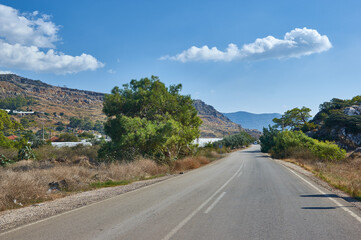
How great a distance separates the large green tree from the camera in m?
19.7

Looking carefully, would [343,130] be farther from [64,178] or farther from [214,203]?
[64,178]

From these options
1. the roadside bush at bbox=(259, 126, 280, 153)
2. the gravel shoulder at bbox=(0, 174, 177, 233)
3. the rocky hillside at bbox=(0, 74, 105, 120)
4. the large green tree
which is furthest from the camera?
the rocky hillside at bbox=(0, 74, 105, 120)

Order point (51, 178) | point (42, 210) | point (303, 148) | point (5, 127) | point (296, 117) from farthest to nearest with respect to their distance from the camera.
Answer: point (296, 117), point (303, 148), point (5, 127), point (51, 178), point (42, 210)

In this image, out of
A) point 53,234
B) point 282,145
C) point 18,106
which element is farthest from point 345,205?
point 18,106

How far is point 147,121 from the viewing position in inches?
863

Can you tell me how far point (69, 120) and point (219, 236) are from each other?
464ft

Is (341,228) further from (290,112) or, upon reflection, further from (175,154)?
(290,112)

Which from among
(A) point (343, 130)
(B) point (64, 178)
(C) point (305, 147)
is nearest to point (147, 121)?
(B) point (64, 178)

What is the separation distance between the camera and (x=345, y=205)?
314 inches

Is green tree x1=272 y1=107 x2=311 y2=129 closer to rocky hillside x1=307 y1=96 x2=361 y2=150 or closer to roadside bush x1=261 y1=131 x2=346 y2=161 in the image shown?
rocky hillside x1=307 y1=96 x2=361 y2=150

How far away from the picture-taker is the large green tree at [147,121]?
64.7 feet

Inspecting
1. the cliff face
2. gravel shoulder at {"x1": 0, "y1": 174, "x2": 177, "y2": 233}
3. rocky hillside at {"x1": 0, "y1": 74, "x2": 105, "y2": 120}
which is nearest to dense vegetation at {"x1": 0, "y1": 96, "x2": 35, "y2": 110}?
rocky hillside at {"x1": 0, "y1": 74, "x2": 105, "y2": 120}

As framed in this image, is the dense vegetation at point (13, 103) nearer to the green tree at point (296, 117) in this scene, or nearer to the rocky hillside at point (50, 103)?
the rocky hillside at point (50, 103)

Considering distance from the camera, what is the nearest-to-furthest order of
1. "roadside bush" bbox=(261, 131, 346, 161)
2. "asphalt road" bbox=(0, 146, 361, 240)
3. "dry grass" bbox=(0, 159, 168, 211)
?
"asphalt road" bbox=(0, 146, 361, 240) < "dry grass" bbox=(0, 159, 168, 211) < "roadside bush" bbox=(261, 131, 346, 161)
